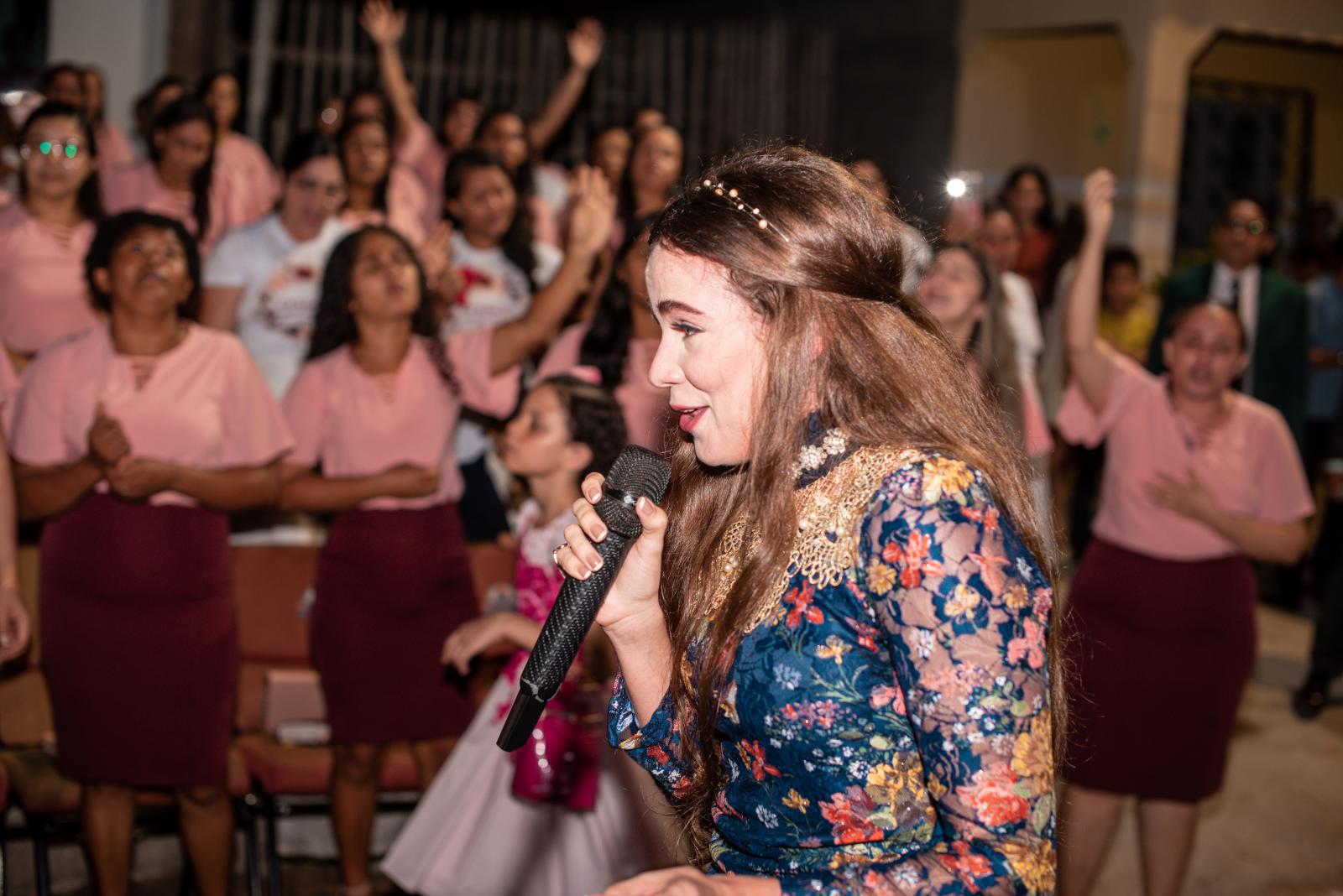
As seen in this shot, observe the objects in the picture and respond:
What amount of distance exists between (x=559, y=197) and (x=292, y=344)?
7.68ft

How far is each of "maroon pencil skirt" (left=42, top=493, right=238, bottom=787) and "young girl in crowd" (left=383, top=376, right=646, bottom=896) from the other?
627mm

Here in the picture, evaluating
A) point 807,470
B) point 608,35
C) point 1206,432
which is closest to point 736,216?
point 807,470

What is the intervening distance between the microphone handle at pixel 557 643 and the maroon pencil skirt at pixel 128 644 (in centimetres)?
214

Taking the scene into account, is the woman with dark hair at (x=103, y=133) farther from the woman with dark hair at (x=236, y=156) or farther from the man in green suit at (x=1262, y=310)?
the man in green suit at (x=1262, y=310)

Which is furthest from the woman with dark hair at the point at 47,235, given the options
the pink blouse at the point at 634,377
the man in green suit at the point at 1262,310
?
the man in green suit at the point at 1262,310

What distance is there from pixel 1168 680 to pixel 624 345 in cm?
194

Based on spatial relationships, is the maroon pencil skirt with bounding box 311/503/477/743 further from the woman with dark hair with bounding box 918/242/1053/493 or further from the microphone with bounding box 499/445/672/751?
the microphone with bounding box 499/445/672/751

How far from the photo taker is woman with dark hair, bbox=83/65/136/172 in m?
6.11

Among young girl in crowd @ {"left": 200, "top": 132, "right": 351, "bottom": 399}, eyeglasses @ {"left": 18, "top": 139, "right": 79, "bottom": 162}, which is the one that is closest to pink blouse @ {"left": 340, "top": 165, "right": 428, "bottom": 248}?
young girl in crowd @ {"left": 200, "top": 132, "right": 351, "bottom": 399}

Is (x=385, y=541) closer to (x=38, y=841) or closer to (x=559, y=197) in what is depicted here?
(x=38, y=841)

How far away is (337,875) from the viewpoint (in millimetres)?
4152

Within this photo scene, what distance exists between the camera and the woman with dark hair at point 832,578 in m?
1.40

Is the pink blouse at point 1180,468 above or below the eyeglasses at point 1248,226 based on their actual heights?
below

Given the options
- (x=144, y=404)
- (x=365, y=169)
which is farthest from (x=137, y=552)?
(x=365, y=169)
